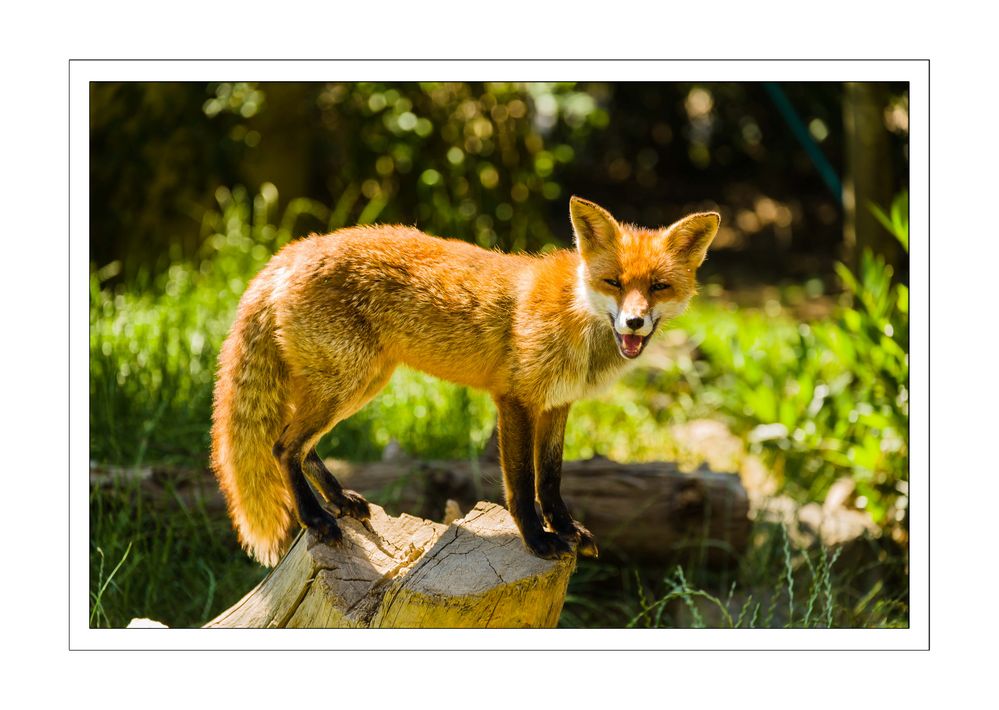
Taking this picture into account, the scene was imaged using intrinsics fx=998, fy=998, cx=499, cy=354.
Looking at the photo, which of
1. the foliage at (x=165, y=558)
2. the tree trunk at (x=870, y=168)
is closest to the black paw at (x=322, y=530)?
the foliage at (x=165, y=558)

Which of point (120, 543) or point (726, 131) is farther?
point (726, 131)

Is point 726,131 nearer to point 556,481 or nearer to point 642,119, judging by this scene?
point 642,119

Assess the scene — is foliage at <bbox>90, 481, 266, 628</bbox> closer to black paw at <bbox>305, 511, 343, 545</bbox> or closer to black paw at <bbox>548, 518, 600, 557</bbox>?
black paw at <bbox>305, 511, 343, 545</bbox>

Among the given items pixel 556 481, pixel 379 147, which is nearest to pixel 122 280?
pixel 379 147

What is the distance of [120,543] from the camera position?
451 cm

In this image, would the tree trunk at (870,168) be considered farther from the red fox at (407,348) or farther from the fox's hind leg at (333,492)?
the fox's hind leg at (333,492)

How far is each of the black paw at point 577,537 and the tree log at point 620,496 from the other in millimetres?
1276

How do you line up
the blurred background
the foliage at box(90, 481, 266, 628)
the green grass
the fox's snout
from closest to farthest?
the fox's snout
the foliage at box(90, 481, 266, 628)
the green grass
the blurred background

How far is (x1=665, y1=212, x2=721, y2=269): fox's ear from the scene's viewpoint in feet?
10.5

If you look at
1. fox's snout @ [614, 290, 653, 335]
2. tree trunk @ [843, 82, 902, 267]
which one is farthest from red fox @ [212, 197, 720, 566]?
tree trunk @ [843, 82, 902, 267]

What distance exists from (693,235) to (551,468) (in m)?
0.99

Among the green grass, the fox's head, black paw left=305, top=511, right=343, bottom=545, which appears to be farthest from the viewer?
the green grass

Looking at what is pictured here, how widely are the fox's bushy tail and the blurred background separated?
26.7 inches
